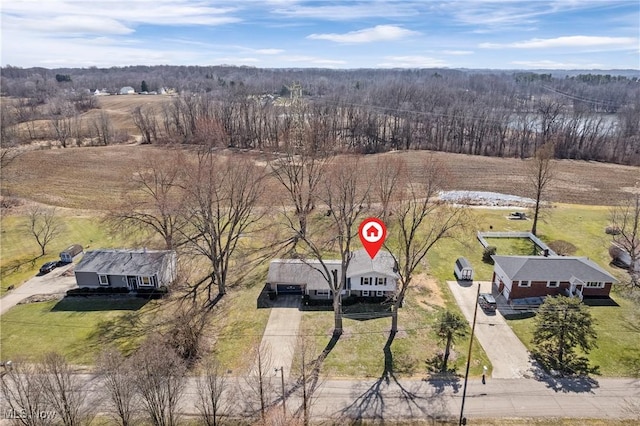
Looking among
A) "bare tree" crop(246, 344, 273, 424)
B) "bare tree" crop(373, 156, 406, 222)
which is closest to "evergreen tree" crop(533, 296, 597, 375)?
"bare tree" crop(373, 156, 406, 222)

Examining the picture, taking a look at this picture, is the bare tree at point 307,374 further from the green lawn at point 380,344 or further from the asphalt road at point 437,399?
the green lawn at point 380,344

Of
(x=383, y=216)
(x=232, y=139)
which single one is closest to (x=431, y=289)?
(x=383, y=216)

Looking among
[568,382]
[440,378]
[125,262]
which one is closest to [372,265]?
[440,378]

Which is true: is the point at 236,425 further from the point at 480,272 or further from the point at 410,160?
the point at 410,160

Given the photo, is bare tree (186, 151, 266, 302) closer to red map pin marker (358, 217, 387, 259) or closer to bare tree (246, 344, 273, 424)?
bare tree (246, 344, 273, 424)

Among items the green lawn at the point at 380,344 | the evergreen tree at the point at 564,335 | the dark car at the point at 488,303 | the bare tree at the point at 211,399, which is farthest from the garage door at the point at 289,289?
the evergreen tree at the point at 564,335
